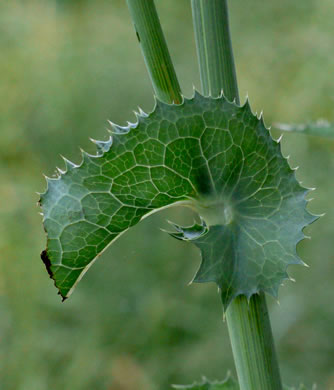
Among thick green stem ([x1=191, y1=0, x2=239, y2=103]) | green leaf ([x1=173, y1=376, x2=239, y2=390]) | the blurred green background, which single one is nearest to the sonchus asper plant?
thick green stem ([x1=191, y1=0, x2=239, y2=103])

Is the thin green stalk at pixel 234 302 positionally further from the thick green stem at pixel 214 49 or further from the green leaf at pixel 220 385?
the green leaf at pixel 220 385

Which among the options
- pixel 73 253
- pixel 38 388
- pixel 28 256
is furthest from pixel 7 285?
pixel 73 253

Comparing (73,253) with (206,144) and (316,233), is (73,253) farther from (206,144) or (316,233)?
(316,233)

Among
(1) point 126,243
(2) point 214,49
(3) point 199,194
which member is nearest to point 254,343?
(3) point 199,194

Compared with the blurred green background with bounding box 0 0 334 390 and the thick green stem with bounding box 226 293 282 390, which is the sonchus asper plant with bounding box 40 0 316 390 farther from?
the blurred green background with bounding box 0 0 334 390

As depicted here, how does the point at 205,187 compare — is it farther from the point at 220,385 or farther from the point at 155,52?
the point at 220,385

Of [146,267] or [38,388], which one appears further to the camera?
[146,267]

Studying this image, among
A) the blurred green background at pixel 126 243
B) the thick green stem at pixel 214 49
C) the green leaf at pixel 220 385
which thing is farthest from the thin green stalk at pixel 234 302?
the blurred green background at pixel 126 243
